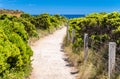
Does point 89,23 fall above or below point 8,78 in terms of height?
above

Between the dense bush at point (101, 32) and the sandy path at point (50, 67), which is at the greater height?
the dense bush at point (101, 32)

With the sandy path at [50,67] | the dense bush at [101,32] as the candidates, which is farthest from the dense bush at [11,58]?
the dense bush at [101,32]

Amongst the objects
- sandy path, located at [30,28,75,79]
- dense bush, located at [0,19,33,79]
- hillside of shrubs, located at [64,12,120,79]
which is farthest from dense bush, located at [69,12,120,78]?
dense bush, located at [0,19,33,79]

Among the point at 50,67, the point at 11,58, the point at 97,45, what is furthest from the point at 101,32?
the point at 11,58

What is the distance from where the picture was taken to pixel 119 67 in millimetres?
11734

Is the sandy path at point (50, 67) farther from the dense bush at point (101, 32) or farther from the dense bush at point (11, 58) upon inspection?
the dense bush at point (101, 32)

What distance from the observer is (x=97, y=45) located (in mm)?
17094

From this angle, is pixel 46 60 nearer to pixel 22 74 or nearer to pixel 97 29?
pixel 97 29

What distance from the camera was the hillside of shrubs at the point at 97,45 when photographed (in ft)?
43.5

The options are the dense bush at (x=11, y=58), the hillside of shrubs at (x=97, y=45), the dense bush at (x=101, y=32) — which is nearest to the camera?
the dense bush at (x=11, y=58)

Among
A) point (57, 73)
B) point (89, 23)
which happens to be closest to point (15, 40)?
point (57, 73)

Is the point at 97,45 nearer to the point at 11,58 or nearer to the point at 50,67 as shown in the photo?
the point at 50,67

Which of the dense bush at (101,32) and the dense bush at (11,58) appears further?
the dense bush at (101,32)

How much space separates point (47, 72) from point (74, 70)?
112cm
